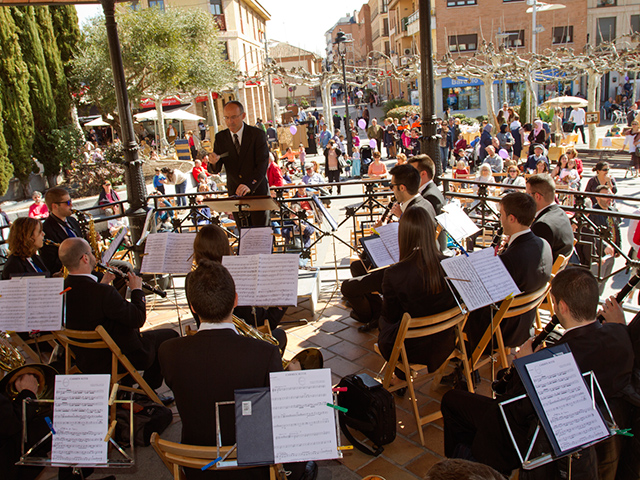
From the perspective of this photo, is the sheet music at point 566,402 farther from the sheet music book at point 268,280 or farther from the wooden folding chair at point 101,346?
the wooden folding chair at point 101,346

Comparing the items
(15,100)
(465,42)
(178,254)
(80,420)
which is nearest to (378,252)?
(178,254)

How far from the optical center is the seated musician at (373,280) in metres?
4.46

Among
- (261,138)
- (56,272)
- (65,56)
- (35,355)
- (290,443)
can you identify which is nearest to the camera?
(290,443)

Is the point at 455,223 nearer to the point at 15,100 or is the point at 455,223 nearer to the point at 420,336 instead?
the point at 420,336

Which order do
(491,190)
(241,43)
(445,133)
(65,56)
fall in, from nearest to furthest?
1. (491,190)
2. (65,56)
3. (445,133)
4. (241,43)

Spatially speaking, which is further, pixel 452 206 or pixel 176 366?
pixel 452 206

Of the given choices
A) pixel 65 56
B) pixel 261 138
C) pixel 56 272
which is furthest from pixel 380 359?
pixel 65 56

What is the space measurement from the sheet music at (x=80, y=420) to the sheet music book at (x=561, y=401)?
195 cm

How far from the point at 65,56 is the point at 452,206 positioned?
56.9 ft

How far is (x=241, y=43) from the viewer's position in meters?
40.8

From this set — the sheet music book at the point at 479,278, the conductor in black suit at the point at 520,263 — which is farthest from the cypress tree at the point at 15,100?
the sheet music book at the point at 479,278

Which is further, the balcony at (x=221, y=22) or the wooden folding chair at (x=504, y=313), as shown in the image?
the balcony at (x=221, y=22)

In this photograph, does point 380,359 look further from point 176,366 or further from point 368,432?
point 176,366

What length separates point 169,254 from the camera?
443 cm
